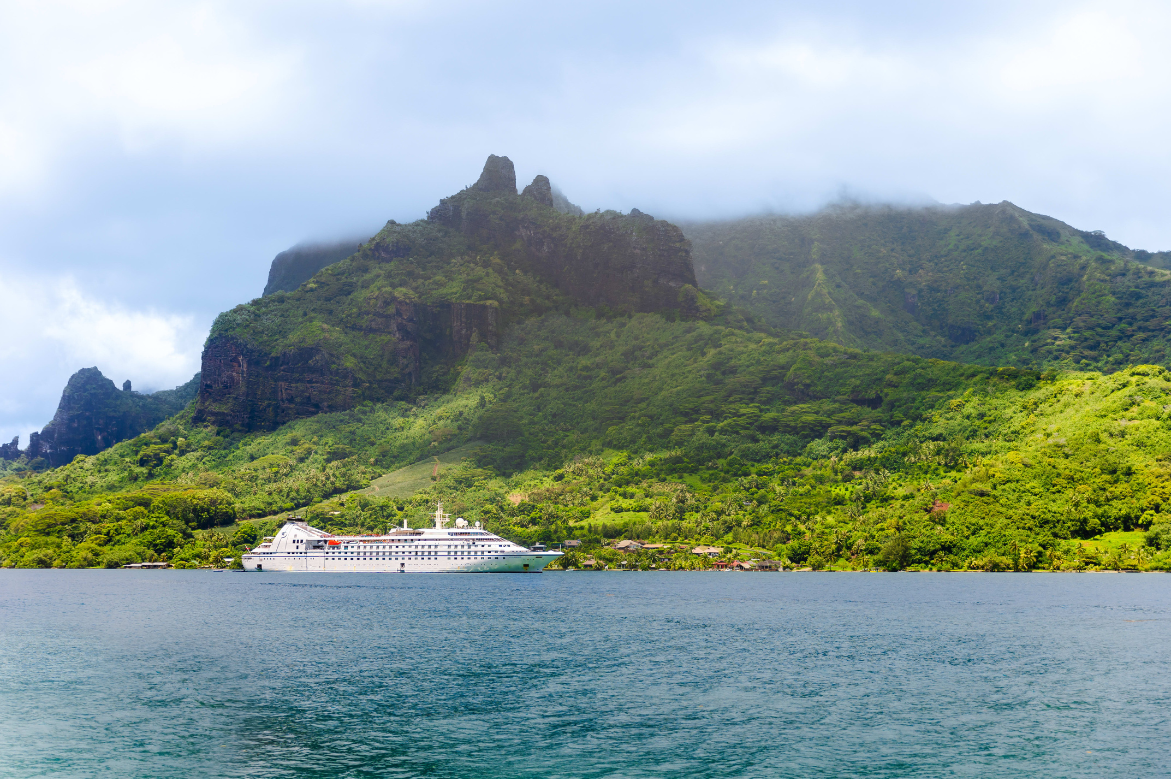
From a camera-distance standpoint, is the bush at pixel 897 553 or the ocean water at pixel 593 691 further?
the bush at pixel 897 553

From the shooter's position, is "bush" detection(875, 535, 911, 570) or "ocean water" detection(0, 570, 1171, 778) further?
"bush" detection(875, 535, 911, 570)

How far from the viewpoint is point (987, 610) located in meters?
100

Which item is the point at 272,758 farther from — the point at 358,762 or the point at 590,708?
the point at 590,708

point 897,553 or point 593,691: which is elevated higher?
point 593,691

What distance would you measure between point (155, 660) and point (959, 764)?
2184 inches

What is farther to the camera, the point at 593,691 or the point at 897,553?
the point at 897,553

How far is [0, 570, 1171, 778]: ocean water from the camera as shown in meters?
→ 38.7

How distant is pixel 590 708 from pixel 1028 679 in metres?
30.1

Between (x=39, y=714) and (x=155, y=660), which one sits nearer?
(x=39, y=714)

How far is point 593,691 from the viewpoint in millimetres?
53781

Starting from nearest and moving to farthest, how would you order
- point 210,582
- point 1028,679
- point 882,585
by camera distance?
point 1028,679 < point 882,585 < point 210,582

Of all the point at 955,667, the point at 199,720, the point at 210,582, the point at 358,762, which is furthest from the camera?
the point at 210,582

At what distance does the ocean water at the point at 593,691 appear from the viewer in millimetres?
38688

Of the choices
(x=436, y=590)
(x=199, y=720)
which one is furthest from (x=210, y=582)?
(x=199, y=720)
